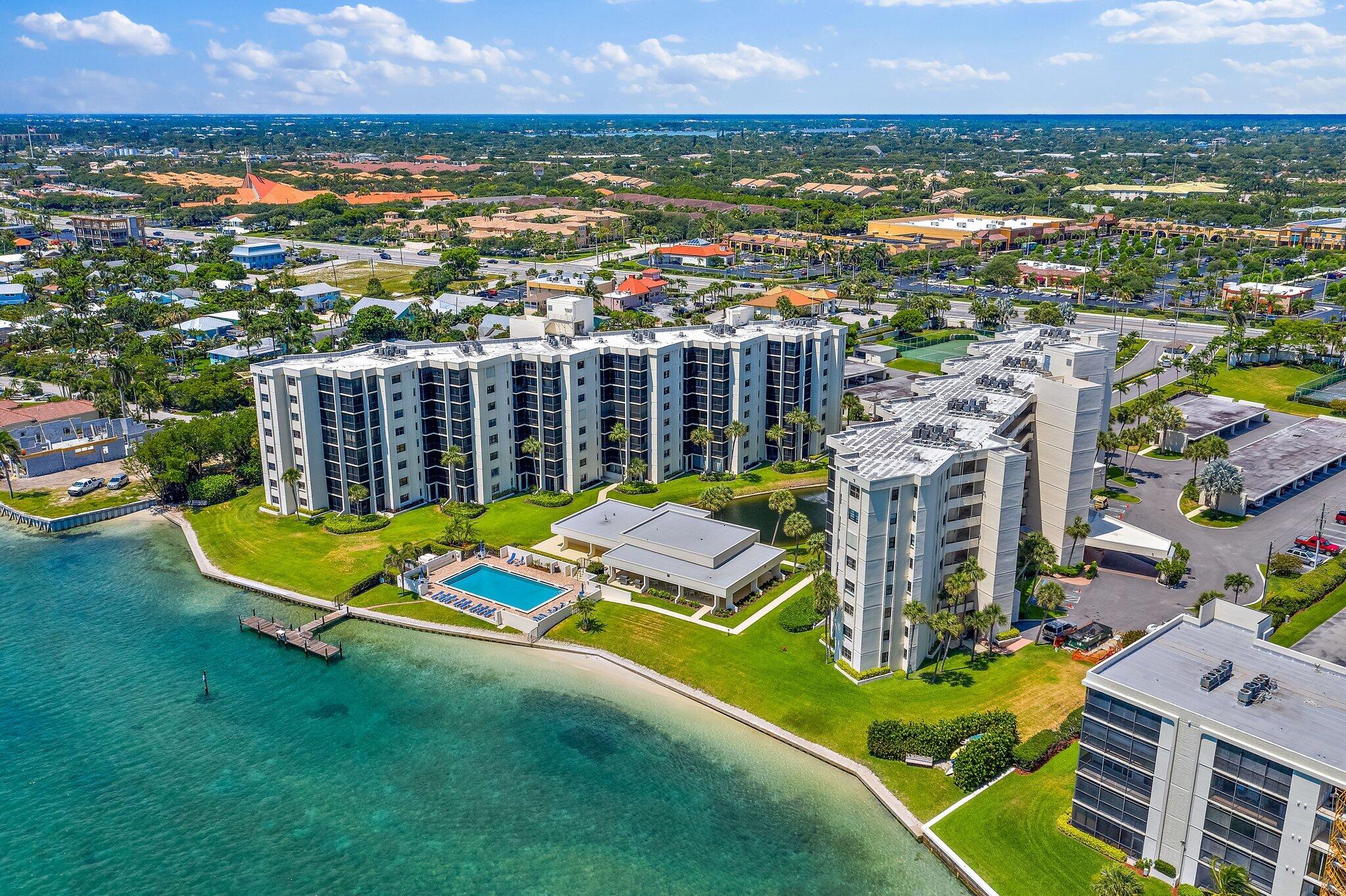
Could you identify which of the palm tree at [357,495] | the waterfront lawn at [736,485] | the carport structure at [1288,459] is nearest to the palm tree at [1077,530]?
the carport structure at [1288,459]

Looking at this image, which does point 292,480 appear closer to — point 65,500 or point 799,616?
point 65,500

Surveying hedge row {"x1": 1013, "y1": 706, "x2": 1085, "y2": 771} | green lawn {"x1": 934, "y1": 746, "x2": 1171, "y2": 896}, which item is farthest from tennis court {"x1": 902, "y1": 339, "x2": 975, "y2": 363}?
green lawn {"x1": 934, "y1": 746, "x2": 1171, "y2": 896}

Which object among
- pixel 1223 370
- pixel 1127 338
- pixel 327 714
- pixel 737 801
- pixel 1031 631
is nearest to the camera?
pixel 737 801

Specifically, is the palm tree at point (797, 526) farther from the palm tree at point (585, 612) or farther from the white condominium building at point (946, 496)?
the palm tree at point (585, 612)

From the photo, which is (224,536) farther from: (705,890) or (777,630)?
(705,890)

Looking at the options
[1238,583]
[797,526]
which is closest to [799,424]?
[797,526]

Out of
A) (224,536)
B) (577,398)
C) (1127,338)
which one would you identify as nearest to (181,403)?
(224,536)

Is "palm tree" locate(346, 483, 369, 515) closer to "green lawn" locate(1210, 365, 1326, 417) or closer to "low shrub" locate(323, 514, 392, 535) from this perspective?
"low shrub" locate(323, 514, 392, 535)
